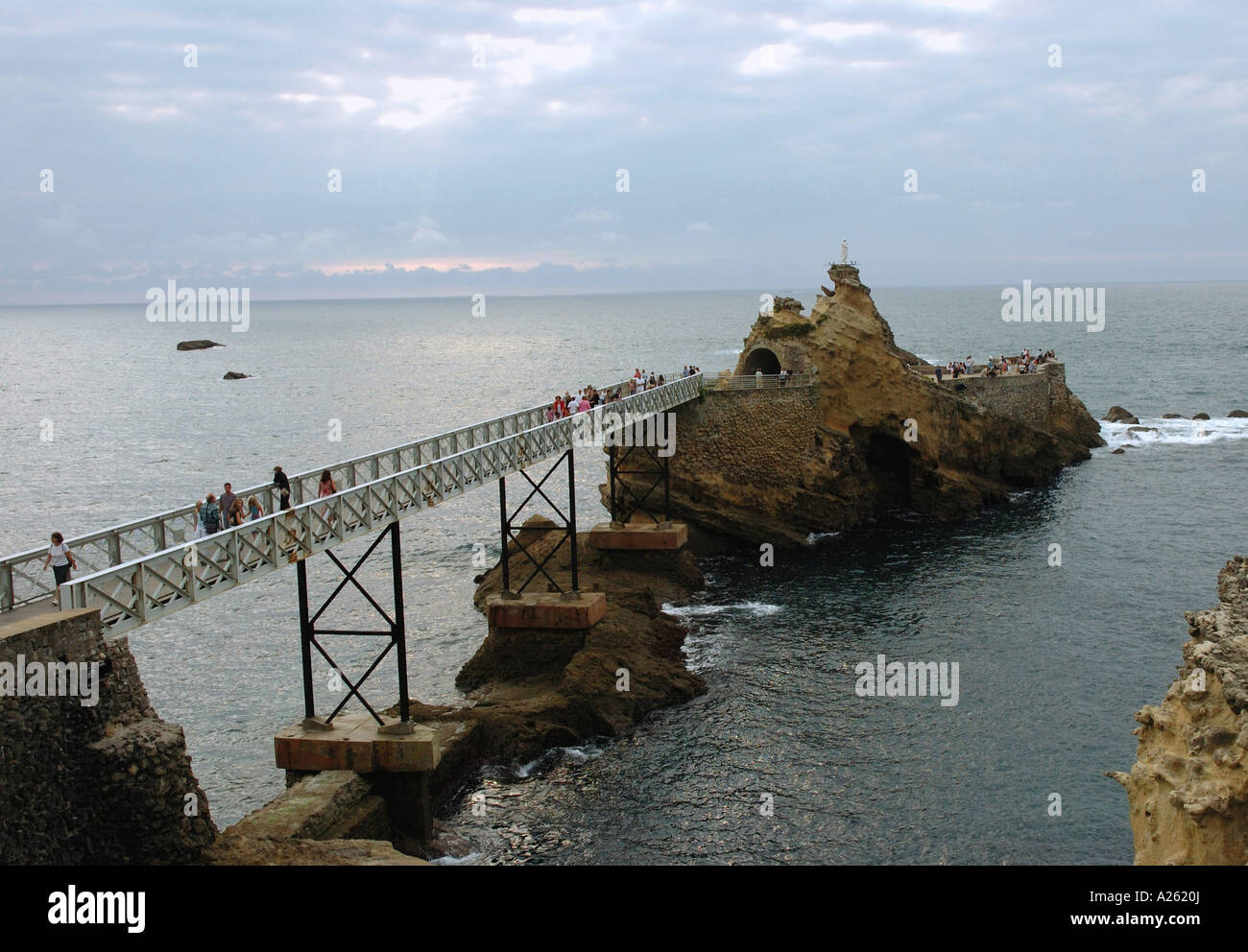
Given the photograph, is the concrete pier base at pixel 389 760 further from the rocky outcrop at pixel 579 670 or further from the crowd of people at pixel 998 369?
the crowd of people at pixel 998 369

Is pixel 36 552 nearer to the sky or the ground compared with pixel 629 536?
nearer to the sky

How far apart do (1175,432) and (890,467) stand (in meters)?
31.9

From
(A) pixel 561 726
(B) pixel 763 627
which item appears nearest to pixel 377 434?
(B) pixel 763 627

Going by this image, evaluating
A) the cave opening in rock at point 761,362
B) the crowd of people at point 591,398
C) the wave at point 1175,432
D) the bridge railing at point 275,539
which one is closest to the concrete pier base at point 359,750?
the bridge railing at point 275,539

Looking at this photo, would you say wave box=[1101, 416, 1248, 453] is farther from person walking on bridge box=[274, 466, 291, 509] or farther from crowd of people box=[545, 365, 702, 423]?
person walking on bridge box=[274, 466, 291, 509]

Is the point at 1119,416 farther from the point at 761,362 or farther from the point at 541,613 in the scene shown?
the point at 541,613

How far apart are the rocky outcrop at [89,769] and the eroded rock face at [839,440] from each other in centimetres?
3394

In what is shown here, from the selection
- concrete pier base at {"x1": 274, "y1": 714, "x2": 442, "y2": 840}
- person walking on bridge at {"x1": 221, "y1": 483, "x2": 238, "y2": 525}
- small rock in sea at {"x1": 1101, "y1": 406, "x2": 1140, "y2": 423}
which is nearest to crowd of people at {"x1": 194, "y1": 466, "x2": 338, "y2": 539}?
person walking on bridge at {"x1": 221, "y1": 483, "x2": 238, "y2": 525}

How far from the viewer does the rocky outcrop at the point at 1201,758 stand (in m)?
12.4

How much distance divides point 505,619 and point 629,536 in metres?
9.94

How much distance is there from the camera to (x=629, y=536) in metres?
43.5

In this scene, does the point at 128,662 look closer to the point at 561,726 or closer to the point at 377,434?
the point at 561,726

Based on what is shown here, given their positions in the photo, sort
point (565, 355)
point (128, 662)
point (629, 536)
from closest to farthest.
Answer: point (128, 662) < point (629, 536) < point (565, 355)

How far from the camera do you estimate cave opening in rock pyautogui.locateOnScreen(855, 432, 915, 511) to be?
55053 millimetres
